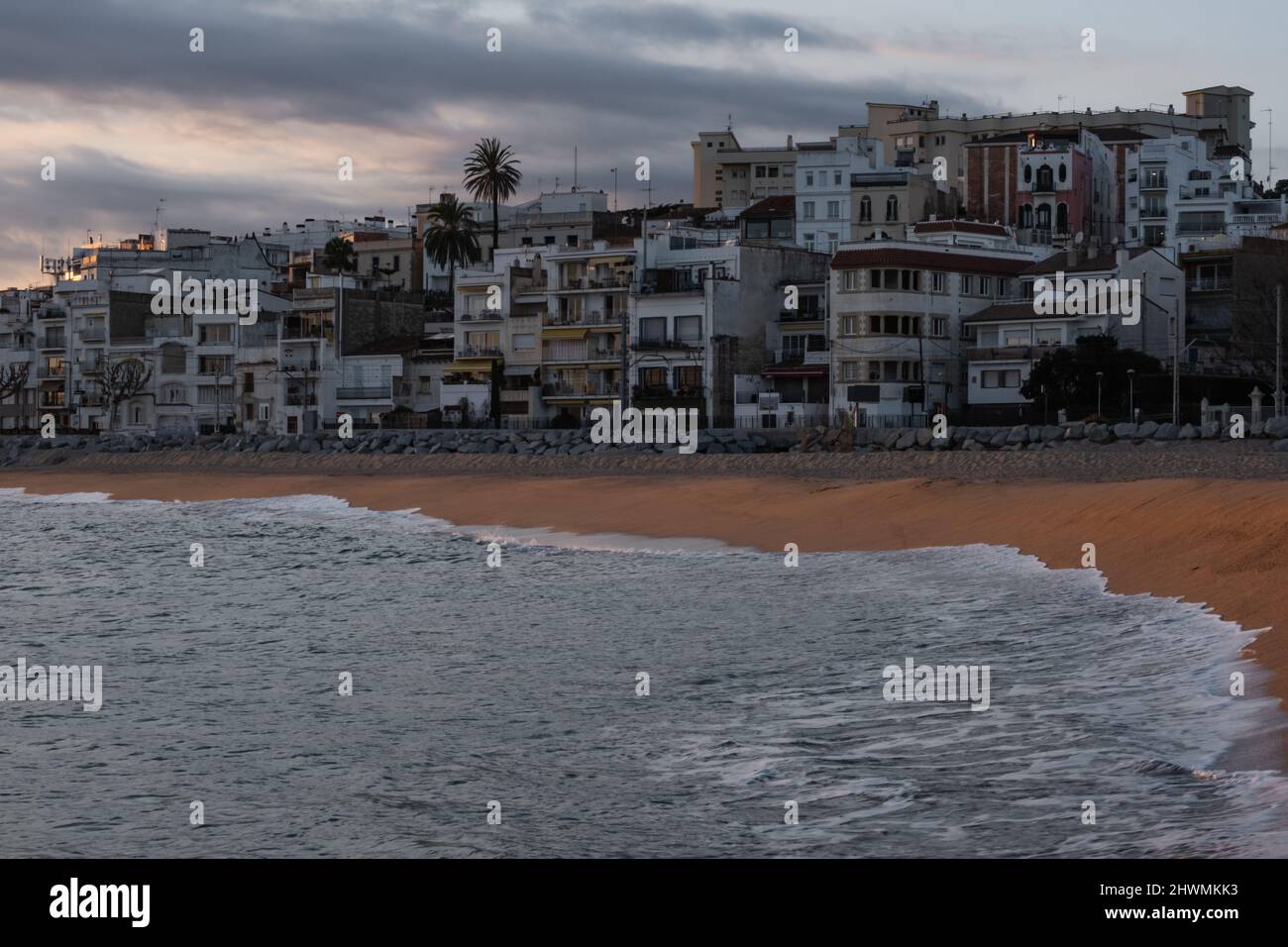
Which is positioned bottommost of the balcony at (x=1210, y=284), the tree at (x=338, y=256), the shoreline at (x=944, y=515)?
the shoreline at (x=944, y=515)

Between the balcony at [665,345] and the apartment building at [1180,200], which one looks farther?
the apartment building at [1180,200]

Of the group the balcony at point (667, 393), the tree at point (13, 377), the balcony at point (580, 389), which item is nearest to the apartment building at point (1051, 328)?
the balcony at point (667, 393)

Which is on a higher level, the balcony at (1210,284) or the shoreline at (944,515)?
the balcony at (1210,284)

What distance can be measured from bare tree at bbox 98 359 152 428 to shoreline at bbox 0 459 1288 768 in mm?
43367

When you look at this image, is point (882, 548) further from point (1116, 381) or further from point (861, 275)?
point (861, 275)

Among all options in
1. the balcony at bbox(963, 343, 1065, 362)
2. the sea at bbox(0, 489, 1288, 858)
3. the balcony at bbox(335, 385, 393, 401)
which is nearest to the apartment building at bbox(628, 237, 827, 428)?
the balcony at bbox(963, 343, 1065, 362)

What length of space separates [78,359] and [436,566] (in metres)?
89.9

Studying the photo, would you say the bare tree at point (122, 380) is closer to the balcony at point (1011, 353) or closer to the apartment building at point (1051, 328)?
the apartment building at point (1051, 328)

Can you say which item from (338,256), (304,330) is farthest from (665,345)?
(338,256)

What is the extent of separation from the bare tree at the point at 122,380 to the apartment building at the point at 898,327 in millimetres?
50451

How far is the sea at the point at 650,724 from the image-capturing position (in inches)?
455

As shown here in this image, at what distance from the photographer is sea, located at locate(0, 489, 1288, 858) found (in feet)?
37.9

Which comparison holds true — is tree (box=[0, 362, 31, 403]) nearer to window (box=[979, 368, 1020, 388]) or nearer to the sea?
window (box=[979, 368, 1020, 388])
